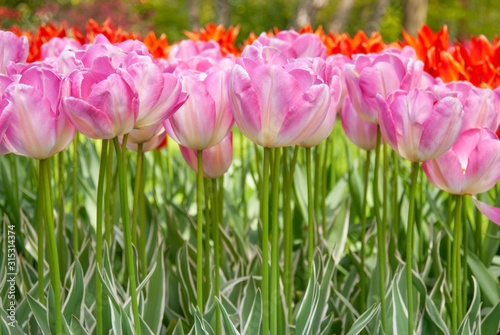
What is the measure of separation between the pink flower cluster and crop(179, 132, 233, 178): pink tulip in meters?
0.14

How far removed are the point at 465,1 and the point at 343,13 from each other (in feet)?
25.3

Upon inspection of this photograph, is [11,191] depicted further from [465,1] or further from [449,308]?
[465,1]

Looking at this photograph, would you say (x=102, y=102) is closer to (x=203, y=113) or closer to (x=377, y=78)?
(x=203, y=113)

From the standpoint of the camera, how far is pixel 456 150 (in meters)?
1.12

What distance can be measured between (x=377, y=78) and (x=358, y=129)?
0.28 m

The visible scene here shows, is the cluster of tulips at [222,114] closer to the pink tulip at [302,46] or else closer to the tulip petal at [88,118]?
the tulip petal at [88,118]

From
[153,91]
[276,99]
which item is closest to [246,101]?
[276,99]

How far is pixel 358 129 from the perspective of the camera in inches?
58.8

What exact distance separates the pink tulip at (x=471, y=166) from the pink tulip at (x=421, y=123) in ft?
0.27

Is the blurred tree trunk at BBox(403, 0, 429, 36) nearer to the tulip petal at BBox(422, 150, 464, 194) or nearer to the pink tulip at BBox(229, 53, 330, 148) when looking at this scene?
the tulip petal at BBox(422, 150, 464, 194)

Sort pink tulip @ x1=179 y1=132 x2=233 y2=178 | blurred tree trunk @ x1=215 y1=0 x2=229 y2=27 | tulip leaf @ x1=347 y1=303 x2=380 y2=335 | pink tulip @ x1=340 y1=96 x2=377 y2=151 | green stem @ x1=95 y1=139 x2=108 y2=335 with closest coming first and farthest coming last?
green stem @ x1=95 y1=139 x2=108 y2=335 < tulip leaf @ x1=347 y1=303 x2=380 y2=335 < pink tulip @ x1=179 y1=132 x2=233 y2=178 < pink tulip @ x1=340 y1=96 x2=377 y2=151 < blurred tree trunk @ x1=215 y1=0 x2=229 y2=27

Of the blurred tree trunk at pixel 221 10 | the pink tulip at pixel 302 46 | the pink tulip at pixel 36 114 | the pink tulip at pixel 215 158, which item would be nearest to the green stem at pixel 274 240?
the pink tulip at pixel 215 158

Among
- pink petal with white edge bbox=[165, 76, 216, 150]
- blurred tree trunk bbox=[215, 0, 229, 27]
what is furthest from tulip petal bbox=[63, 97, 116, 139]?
blurred tree trunk bbox=[215, 0, 229, 27]

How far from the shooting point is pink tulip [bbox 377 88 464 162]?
1010 mm
